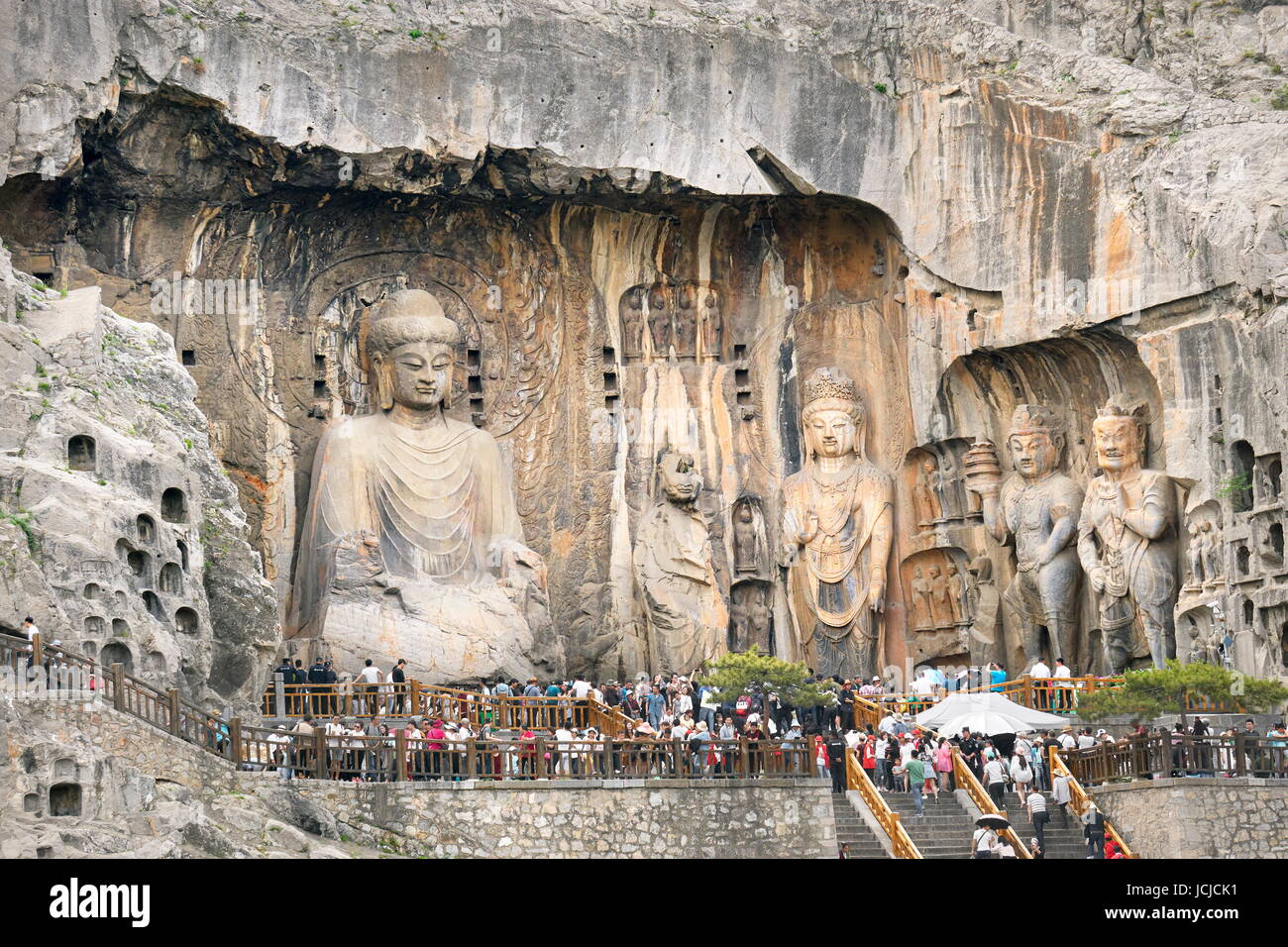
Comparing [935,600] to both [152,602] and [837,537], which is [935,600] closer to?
[837,537]

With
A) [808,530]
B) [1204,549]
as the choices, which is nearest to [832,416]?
[808,530]

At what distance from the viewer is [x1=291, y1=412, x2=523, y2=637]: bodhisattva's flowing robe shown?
142 ft

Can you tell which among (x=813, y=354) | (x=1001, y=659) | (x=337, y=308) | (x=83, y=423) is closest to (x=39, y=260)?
(x=337, y=308)

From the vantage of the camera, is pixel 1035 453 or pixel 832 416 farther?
pixel 832 416

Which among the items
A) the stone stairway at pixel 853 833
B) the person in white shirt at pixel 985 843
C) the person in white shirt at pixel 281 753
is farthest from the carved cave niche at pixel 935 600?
the person in white shirt at pixel 281 753

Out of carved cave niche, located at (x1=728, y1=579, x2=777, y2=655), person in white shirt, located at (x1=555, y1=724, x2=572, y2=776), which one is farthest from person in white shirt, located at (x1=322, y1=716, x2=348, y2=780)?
carved cave niche, located at (x1=728, y1=579, x2=777, y2=655)

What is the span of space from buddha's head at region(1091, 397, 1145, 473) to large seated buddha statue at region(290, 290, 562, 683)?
8426mm

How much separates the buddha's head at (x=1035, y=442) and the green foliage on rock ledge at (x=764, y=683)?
6.61 metres

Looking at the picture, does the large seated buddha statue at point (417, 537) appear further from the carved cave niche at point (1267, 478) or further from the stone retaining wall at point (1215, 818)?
the stone retaining wall at point (1215, 818)

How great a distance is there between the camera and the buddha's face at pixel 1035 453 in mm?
42875

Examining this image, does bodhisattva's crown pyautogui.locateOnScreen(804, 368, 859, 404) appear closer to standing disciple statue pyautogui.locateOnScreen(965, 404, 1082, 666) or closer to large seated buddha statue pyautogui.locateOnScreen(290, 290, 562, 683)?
standing disciple statue pyautogui.locateOnScreen(965, 404, 1082, 666)

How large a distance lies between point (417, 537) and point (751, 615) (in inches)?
214

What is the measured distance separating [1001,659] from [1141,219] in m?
7.08

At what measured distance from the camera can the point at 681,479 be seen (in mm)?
44719
